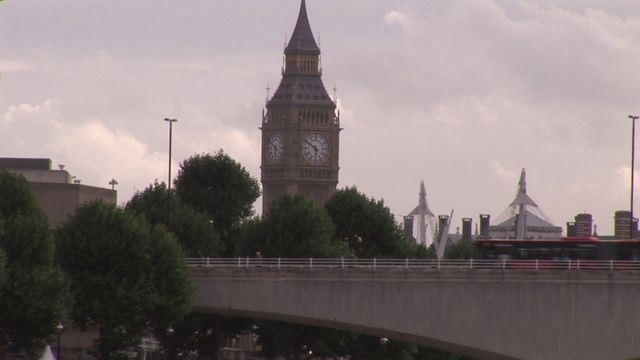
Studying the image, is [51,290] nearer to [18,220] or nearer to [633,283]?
[18,220]

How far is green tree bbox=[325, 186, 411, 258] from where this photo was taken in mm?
177500

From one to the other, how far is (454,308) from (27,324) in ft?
98.9

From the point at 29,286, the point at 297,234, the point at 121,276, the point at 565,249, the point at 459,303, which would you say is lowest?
the point at 459,303

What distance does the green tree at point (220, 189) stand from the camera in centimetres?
18138

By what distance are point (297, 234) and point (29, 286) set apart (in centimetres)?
4472

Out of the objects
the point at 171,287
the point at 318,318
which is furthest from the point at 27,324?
the point at 318,318

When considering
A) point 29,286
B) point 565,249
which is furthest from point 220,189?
point 29,286

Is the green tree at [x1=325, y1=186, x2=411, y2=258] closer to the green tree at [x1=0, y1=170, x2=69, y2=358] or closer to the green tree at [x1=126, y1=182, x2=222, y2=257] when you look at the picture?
the green tree at [x1=126, y1=182, x2=222, y2=257]

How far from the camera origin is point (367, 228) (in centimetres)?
17862

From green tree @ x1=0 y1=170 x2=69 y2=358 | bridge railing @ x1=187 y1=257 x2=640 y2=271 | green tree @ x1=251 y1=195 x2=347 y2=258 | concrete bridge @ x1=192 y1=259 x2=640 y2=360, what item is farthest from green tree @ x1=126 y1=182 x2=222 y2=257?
green tree @ x1=0 y1=170 x2=69 y2=358

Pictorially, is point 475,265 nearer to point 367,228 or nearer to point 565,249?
point 565,249

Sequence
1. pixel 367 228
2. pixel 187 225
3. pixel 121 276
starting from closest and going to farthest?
pixel 121 276 → pixel 187 225 → pixel 367 228

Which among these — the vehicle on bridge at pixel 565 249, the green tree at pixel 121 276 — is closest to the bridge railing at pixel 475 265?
the vehicle on bridge at pixel 565 249

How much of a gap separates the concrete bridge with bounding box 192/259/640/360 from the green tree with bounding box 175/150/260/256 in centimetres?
3721
